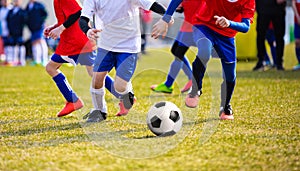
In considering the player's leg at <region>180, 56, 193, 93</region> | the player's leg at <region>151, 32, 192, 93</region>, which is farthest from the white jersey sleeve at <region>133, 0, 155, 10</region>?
the player's leg at <region>180, 56, 193, 93</region>

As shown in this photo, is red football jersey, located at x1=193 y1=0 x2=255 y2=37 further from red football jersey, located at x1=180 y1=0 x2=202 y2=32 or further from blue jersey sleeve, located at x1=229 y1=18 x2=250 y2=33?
red football jersey, located at x1=180 y1=0 x2=202 y2=32

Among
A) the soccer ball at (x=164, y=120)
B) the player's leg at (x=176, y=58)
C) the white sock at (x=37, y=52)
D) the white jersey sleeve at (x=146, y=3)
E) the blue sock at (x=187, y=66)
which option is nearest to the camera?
the soccer ball at (x=164, y=120)

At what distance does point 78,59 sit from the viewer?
621cm

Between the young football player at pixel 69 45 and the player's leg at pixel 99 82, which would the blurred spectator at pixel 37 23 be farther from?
the player's leg at pixel 99 82

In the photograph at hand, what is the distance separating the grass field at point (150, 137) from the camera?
3996 millimetres

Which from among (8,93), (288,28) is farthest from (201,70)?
(288,28)

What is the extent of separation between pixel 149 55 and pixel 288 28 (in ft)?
18.6

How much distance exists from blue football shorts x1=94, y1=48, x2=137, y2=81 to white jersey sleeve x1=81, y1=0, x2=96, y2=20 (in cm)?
40

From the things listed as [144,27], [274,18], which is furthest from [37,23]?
[274,18]

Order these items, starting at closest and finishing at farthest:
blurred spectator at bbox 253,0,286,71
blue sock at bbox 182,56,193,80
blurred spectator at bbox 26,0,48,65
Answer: blue sock at bbox 182,56,193,80
blurred spectator at bbox 253,0,286,71
blurred spectator at bbox 26,0,48,65

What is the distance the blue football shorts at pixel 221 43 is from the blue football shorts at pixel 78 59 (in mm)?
1241

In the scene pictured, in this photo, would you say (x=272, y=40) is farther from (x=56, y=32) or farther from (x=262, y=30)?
(x=56, y=32)

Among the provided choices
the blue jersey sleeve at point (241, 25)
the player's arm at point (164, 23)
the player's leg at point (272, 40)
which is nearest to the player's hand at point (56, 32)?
the player's arm at point (164, 23)

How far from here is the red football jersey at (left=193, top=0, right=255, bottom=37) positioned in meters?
5.59
